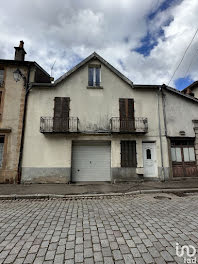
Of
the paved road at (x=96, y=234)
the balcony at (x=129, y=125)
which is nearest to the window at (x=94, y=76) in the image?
the balcony at (x=129, y=125)

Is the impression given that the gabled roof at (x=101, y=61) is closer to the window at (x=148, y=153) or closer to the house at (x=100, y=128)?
the house at (x=100, y=128)

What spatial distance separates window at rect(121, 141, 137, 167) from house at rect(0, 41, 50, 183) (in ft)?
22.6

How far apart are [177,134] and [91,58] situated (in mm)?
8685

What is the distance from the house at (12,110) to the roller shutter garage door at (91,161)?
12.1ft

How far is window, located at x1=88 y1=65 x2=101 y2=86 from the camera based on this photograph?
10480 millimetres

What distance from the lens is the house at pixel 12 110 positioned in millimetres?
8820

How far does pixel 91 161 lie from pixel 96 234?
22.5 ft

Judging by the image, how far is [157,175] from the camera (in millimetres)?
9492

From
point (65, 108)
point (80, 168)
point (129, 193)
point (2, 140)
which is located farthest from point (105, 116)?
point (2, 140)

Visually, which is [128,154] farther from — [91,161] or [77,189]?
[77,189]

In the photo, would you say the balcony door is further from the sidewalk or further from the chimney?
the chimney

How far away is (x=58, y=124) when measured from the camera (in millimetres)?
9383

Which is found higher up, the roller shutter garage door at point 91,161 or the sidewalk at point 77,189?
the roller shutter garage door at point 91,161

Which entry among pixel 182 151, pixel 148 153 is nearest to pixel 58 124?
pixel 148 153
